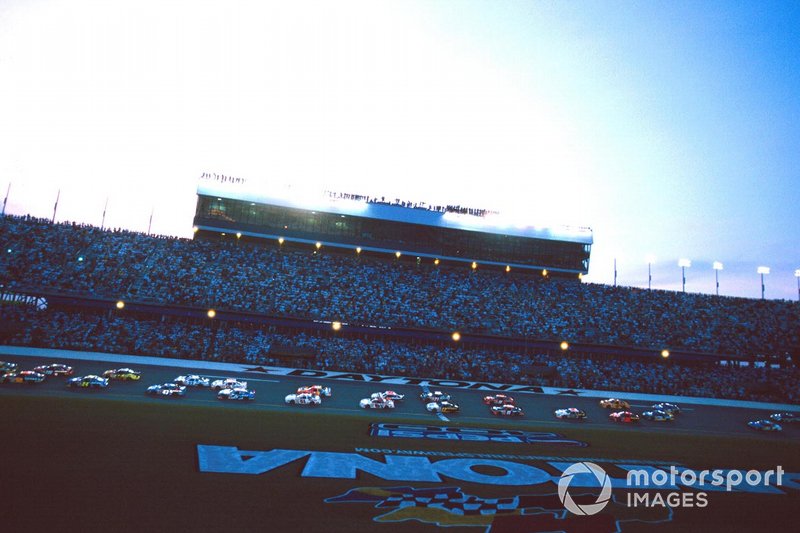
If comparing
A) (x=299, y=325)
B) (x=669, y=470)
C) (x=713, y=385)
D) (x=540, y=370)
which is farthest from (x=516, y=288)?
(x=669, y=470)

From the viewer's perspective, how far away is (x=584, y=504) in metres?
17.4

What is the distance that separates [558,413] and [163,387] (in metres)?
35.3

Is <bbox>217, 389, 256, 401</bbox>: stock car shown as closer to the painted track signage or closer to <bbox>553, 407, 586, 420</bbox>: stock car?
the painted track signage

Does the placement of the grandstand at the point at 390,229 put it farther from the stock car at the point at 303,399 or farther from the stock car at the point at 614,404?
the stock car at the point at 303,399

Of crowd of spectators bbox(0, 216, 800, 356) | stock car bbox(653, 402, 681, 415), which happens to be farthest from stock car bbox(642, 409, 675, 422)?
crowd of spectators bbox(0, 216, 800, 356)

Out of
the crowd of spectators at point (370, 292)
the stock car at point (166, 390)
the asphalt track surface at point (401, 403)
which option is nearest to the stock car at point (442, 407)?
the asphalt track surface at point (401, 403)

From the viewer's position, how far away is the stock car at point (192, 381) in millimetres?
40031

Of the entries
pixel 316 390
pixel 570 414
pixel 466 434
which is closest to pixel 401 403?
pixel 316 390

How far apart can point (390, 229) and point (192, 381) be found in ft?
140

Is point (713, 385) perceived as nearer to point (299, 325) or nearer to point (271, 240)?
point (299, 325)

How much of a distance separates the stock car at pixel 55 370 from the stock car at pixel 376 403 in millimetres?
26494

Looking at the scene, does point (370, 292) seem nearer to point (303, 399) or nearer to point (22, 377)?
point (303, 399)

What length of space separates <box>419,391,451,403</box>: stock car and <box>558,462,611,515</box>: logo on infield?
19244 millimetres

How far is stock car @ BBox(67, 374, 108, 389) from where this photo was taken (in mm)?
35969
